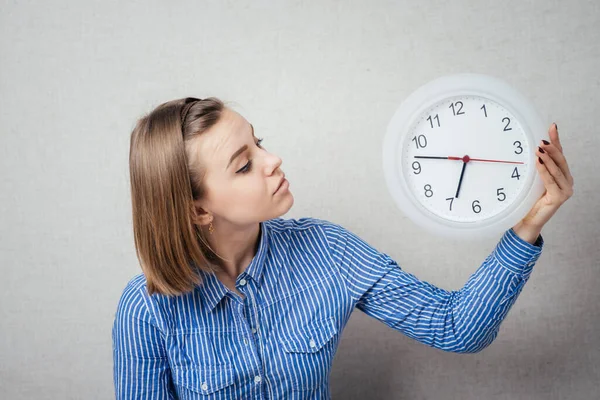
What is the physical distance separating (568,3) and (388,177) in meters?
0.81

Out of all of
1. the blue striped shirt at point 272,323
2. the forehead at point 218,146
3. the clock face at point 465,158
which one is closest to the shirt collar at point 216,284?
the blue striped shirt at point 272,323

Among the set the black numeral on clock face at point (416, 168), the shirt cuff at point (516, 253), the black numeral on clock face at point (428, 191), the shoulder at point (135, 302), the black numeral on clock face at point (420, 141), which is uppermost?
the black numeral on clock face at point (420, 141)

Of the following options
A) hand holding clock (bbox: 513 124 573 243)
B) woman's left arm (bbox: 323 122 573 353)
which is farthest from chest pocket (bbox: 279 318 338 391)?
hand holding clock (bbox: 513 124 573 243)

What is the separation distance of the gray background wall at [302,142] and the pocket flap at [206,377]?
62 centimetres

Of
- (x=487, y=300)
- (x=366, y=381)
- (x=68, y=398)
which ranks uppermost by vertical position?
(x=487, y=300)

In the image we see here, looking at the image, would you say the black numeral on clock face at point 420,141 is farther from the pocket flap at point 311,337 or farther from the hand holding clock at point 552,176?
the pocket flap at point 311,337

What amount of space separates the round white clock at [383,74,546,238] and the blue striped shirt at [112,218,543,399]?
15cm

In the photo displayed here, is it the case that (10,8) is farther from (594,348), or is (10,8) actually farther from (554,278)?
(594,348)

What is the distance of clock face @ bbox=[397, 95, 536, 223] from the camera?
119cm

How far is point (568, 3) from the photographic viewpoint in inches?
63.9

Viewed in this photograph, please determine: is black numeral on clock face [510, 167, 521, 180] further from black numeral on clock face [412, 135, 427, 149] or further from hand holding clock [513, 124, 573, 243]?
black numeral on clock face [412, 135, 427, 149]

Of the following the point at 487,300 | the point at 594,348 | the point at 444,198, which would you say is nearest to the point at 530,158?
the point at 444,198

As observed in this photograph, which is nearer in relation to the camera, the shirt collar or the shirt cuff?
the shirt cuff

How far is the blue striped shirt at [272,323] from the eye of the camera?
1.32 meters
